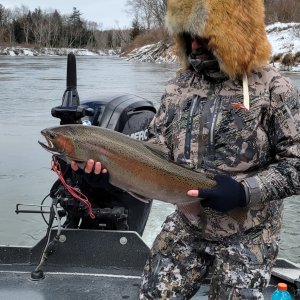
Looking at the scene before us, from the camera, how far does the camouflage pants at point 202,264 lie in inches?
89.9

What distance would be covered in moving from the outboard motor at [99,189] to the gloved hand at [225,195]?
114 centimetres

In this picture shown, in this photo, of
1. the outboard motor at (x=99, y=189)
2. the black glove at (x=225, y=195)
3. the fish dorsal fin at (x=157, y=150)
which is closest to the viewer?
the black glove at (x=225, y=195)

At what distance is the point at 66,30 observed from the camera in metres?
105

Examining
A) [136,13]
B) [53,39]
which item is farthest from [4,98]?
[53,39]

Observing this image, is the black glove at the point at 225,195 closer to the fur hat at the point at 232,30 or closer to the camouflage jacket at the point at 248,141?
the camouflage jacket at the point at 248,141

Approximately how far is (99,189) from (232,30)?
5.06ft

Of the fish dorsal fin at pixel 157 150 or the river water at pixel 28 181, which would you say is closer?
the fish dorsal fin at pixel 157 150

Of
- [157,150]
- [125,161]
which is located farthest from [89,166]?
[157,150]

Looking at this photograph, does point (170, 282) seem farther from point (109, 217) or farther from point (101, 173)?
point (109, 217)

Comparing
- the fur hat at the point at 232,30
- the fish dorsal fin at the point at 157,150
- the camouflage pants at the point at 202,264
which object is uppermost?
the fur hat at the point at 232,30

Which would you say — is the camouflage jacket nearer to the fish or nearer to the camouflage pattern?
the camouflage pattern

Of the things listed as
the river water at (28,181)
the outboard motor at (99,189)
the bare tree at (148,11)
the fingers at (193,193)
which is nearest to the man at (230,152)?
the fingers at (193,193)

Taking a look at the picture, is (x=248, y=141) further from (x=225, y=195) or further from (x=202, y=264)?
(x=202, y=264)

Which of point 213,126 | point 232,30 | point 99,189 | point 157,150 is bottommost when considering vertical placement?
point 99,189
